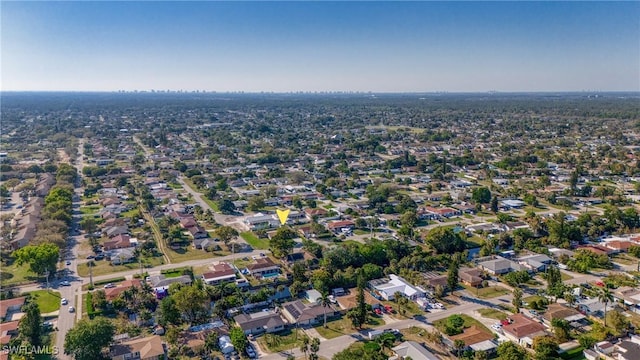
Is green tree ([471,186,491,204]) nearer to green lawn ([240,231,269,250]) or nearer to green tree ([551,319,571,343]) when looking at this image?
green lawn ([240,231,269,250])

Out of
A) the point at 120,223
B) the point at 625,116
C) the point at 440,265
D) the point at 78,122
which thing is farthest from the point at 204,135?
the point at 625,116

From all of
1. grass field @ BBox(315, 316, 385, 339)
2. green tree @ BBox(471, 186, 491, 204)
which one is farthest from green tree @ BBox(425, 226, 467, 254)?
green tree @ BBox(471, 186, 491, 204)

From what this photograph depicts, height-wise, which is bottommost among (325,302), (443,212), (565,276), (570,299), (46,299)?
(46,299)

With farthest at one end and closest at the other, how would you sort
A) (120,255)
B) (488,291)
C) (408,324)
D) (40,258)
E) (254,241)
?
1. (254,241)
2. (120,255)
3. (40,258)
4. (488,291)
5. (408,324)

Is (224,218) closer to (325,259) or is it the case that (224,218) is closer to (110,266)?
(110,266)

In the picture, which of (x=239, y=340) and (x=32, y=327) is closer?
(x=239, y=340)

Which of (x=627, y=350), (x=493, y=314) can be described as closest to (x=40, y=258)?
(x=493, y=314)

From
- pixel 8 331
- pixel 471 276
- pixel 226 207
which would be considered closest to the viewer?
pixel 8 331

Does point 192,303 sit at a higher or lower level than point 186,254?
higher
